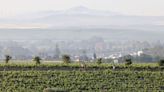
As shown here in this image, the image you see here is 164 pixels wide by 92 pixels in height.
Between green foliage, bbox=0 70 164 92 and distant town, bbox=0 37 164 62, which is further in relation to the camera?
distant town, bbox=0 37 164 62

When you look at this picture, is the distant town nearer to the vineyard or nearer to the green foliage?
the vineyard

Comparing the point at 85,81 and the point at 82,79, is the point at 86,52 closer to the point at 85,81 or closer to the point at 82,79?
the point at 82,79

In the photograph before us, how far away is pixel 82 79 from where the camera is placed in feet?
109

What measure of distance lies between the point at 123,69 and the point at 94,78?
3350 mm

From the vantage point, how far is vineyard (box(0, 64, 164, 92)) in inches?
1258

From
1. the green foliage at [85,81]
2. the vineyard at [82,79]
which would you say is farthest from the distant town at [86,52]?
the green foliage at [85,81]

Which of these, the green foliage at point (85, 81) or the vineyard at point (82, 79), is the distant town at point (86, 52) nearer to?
the vineyard at point (82, 79)

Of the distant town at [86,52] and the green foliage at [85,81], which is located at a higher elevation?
the distant town at [86,52]

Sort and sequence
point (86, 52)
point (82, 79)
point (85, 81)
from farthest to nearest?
1. point (86, 52)
2. point (82, 79)
3. point (85, 81)

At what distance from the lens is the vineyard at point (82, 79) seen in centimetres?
3195

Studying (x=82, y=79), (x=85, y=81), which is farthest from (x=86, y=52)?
(x=85, y=81)

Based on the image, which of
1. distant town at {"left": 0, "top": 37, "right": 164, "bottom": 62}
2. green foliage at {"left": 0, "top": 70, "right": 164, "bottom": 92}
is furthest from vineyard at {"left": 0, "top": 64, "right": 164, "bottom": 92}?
distant town at {"left": 0, "top": 37, "right": 164, "bottom": 62}

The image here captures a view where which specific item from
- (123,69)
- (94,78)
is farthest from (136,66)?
(94,78)

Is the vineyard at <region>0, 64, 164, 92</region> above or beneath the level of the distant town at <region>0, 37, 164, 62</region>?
beneath
